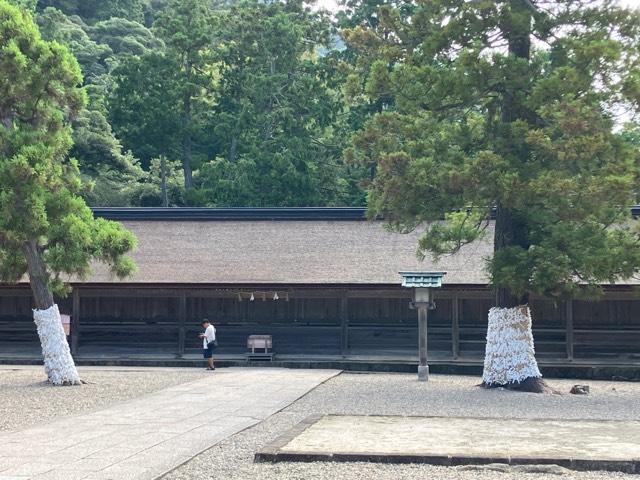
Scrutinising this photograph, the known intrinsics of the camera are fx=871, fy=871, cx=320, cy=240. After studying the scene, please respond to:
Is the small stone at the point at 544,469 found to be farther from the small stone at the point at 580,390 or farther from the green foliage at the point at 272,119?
the green foliage at the point at 272,119

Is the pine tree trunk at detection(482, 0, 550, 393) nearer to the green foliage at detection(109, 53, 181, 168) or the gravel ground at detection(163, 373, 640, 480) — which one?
the gravel ground at detection(163, 373, 640, 480)

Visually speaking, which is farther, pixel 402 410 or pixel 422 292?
pixel 422 292

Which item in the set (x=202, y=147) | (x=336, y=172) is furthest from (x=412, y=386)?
(x=202, y=147)

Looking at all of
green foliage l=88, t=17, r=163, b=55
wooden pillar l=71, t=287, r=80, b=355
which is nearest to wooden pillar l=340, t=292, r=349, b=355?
wooden pillar l=71, t=287, r=80, b=355

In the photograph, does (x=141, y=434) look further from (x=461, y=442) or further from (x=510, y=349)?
(x=510, y=349)

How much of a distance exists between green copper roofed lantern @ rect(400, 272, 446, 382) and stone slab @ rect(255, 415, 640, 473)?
6.83 meters

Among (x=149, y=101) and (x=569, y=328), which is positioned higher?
(x=149, y=101)

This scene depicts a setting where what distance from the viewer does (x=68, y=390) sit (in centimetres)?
1909

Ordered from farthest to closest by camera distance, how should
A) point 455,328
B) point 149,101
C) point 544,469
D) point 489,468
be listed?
point 149,101 < point 455,328 < point 489,468 < point 544,469

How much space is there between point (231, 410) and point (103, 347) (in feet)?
47.8

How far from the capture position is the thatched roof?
26.2m

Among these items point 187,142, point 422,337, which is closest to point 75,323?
point 422,337

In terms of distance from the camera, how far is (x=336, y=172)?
50.1m

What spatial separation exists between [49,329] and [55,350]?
0.51m
